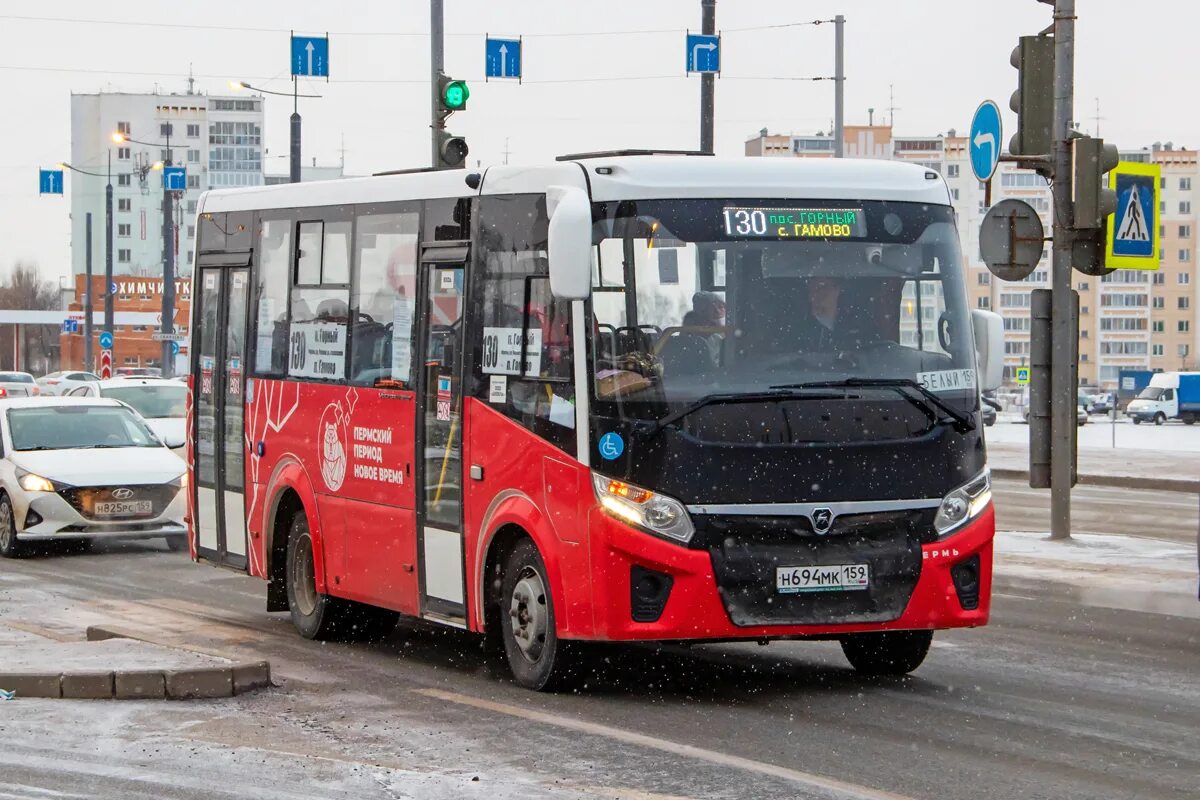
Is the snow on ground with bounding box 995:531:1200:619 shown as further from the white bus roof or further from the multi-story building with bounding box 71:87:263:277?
the multi-story building with bounding box 71:87:263:277

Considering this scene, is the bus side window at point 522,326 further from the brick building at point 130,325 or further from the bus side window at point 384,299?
the brick building at point 130,325

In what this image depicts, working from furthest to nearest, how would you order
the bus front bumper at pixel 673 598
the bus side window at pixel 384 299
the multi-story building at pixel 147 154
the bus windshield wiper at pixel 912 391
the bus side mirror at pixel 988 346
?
1. the multi-story building at pixel 147 154
2. the bus side window at pixel 384 299
3. the bus side mirror at pixel 988 346
4. the bus windshield wiper at pixel 912 391
5. the bus front bumper at pixel 673 598

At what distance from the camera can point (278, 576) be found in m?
13.2

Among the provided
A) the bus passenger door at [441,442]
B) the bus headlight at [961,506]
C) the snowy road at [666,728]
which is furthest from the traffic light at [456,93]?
the bus headlight at [961,506]

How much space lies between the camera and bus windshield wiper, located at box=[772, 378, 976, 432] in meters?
9.55

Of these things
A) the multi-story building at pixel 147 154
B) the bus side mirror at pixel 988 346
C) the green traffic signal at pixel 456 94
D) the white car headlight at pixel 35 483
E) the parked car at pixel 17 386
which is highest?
the multi-story building at pixel 147 154

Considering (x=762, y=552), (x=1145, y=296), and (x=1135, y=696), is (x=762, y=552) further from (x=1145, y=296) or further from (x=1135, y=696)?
(x=1145, y=296)

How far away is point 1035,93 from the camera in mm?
18234

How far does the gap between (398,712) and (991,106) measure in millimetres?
9804

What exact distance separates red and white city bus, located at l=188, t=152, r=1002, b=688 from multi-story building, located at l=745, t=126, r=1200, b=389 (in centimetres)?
16912

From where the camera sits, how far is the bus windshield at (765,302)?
9.45 meters

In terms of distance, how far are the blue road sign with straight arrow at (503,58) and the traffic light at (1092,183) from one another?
35.1 feet

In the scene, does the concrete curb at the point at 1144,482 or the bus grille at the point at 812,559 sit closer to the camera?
the bus grille at the point at 812,559

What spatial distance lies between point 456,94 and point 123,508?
6217 millimetres
